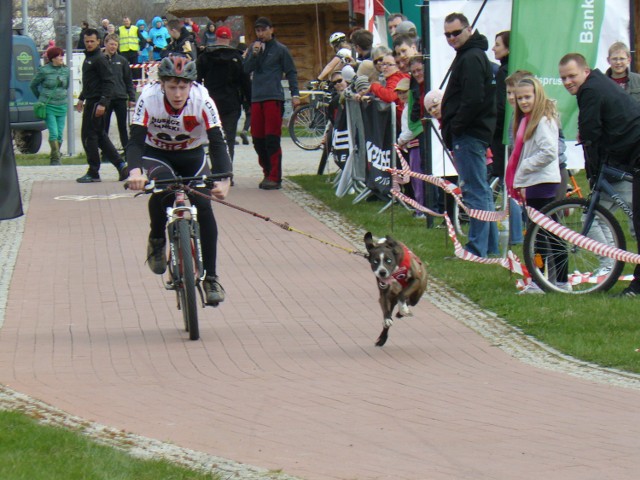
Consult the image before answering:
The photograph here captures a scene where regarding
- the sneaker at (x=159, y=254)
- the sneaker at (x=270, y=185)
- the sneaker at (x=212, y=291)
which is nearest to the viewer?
the sneaker at (x=212, y=291)

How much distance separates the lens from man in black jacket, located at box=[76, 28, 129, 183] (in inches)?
737

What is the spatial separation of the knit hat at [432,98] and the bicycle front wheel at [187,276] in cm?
471

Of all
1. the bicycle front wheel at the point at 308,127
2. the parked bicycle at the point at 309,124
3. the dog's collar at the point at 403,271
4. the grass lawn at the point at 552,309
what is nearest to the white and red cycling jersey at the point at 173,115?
the dog's collar at the point at 403,271

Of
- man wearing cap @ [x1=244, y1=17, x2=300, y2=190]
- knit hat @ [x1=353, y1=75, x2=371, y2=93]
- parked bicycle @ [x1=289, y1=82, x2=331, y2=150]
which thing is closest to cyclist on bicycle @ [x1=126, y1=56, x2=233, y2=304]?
knit hat @ [x1=353, y1=75, x2=371, y2=93]

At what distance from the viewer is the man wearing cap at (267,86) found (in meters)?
17.9

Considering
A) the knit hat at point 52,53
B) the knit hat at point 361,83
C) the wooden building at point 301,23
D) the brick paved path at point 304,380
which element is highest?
the wooden building at point 301,23

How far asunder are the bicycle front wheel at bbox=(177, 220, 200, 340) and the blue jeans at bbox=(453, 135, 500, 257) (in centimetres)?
383

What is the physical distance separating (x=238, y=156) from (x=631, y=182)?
47.8ft

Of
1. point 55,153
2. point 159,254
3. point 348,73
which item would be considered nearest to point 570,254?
point 159,254

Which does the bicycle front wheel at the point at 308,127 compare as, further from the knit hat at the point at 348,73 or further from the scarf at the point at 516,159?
the scarf at the point at 516,159

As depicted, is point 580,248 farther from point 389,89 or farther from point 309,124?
point 309,124

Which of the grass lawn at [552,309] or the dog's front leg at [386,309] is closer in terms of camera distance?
the grass lawn at [552,309]

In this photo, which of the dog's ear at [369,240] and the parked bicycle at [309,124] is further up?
the parked bicycle at [309,124]

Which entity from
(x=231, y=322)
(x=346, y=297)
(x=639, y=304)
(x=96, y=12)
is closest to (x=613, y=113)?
(x=639, y=304)
